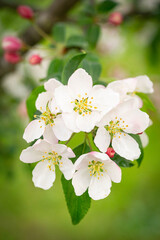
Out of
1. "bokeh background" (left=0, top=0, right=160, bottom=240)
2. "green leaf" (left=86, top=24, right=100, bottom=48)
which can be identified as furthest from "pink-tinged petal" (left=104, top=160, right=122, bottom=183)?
"bokeh background" (left=0, top=0, right=160, bottom=240)

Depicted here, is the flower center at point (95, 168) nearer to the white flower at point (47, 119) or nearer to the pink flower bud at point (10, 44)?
the white flower at point (47, 119)

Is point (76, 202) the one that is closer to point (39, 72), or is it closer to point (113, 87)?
point (113, 87)

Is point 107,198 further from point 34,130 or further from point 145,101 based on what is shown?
point 34,130

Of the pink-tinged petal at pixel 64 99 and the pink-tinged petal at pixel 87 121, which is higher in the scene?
the pink-tinged petal at pixel 64 99

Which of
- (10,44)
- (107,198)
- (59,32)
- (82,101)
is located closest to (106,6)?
(59,32)

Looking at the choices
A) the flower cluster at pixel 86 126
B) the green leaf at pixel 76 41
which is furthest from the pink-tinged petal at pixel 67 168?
the green leaf at pixel 76 41

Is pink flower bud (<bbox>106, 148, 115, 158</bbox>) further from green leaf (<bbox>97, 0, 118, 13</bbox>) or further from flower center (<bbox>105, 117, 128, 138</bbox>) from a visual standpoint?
green leaf (<bbox>97, 0, 118, 13</bbox>)
